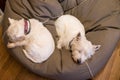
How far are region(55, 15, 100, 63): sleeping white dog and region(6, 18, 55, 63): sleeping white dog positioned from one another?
157 millimetres

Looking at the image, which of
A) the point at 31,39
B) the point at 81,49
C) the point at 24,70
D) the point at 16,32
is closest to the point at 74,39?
the point at 81,49

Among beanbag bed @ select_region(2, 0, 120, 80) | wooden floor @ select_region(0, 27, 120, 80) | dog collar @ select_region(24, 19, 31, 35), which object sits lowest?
wooden floor @ select_region(0, 27, 120, 80)

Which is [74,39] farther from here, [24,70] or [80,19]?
[24,70]

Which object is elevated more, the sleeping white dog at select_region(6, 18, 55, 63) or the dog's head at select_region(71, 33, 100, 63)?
the sleeping white dog at select_region(6, 18, 55, 63)

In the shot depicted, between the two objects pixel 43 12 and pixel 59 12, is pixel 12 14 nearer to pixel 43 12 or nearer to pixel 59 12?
pixel 43 12

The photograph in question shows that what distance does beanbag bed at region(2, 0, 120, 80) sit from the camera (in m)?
1.56

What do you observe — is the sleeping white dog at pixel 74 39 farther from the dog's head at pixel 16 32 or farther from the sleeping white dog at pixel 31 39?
the dog's head at pixel 16 32

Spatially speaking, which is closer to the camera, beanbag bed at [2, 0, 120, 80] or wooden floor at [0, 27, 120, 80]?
beanbag bed at [2, 0, 120, 80]

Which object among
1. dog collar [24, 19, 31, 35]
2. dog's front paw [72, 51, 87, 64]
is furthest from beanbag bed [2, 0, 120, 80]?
dog collar [24, 19, 31, 35]

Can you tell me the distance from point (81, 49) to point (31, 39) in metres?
0.43

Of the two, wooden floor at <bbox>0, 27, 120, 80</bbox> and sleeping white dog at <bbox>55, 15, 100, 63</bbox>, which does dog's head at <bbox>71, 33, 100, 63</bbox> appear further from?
wooden floor at <bbox>0, 27, 120, 80</bbox>

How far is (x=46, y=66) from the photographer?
1612 mm

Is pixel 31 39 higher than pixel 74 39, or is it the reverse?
pixel 31 39

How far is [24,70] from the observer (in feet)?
6.06
